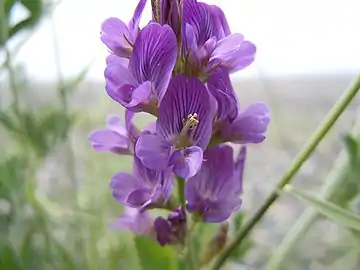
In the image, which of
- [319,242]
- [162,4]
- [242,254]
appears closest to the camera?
[162,4]

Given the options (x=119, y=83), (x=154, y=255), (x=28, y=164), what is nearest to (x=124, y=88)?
(x=119, y=83)

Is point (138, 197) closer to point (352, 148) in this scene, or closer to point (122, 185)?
point (122, 185)

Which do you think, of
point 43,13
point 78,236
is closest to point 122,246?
point 78,236

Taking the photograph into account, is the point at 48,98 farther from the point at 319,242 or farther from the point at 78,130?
the point at 319,242

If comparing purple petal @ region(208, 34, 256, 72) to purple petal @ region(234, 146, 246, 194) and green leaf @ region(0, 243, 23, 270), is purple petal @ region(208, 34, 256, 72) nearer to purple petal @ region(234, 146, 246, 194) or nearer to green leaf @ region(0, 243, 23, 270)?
purple petal @ region(234, 146, 246, 194)

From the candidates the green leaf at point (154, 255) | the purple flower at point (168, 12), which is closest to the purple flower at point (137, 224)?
the green leaf at point (154, 255)
